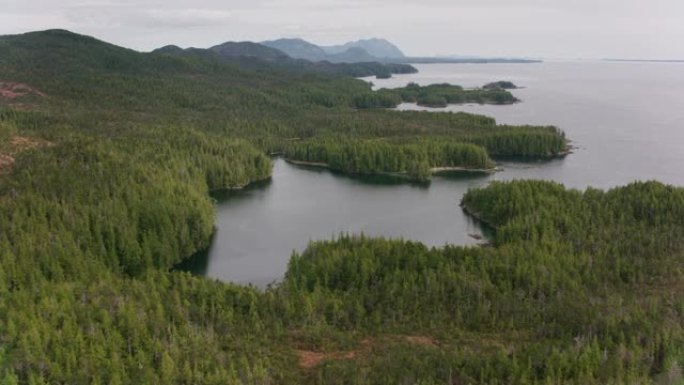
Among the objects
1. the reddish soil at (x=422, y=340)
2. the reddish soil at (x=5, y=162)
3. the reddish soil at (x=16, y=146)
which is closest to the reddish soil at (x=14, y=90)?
the reddish soil at (x=16, y=146)

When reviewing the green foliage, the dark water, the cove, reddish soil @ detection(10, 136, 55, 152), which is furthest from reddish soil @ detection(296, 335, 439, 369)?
the green foliage

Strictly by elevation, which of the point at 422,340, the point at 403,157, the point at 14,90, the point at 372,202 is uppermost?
the point at 14,90

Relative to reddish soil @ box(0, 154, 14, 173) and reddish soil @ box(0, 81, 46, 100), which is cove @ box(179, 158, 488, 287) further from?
reddish soil @ box(0, 81, 46, 100)

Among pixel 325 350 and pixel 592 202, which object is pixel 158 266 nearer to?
pixel 325 350

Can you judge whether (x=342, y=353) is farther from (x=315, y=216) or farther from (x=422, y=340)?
(x=315, y=216)

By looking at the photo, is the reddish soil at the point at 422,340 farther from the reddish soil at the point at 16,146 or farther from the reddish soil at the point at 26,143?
the reddish soil at the point at 26,143

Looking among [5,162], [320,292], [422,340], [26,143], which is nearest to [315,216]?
[5,162]
